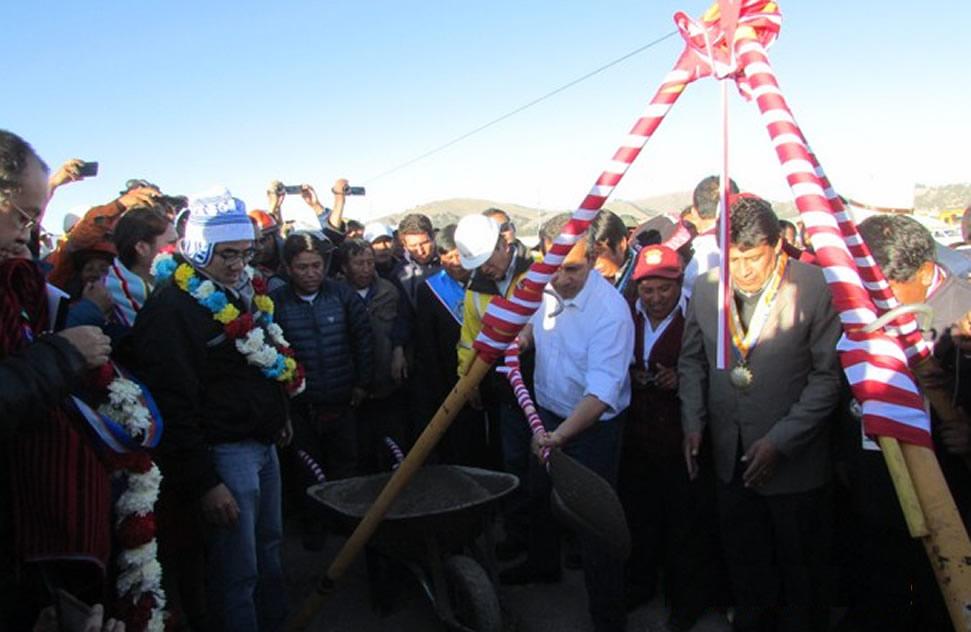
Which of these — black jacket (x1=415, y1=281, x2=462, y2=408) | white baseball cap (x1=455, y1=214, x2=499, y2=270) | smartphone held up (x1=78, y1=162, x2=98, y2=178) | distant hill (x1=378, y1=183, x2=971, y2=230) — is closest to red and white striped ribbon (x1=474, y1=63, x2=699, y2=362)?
white baseball cap (x1=455, y1=214, x2=499, y2=270)

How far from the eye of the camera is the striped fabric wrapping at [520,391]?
3047mm

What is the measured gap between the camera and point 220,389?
285cm

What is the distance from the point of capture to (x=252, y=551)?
2916 mm

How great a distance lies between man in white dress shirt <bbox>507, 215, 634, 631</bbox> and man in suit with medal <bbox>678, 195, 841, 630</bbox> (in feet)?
1.29

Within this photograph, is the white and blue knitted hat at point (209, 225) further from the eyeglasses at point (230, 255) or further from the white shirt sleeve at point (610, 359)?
the white shirt sleeve at point (610, 359)

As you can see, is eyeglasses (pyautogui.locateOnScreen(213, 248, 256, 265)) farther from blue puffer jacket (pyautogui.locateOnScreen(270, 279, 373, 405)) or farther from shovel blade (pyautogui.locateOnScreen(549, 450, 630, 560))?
shovel blade (pyautogui.locateOnScreen(549, 450, 630, 560))

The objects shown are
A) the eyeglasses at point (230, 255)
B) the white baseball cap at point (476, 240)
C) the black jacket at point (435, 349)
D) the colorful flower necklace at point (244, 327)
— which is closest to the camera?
the colorful flower necklace at point (244, 327)

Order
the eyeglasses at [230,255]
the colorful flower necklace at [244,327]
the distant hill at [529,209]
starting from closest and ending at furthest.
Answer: the colorful flower necklace at [244,327]
the eyeglasses at [230,255]
the distant hill at [529,209]

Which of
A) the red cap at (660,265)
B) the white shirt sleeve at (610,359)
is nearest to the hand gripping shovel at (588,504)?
the white shirt sleeve at (610,359)

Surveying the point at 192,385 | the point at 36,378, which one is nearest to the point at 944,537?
the point at 36,378

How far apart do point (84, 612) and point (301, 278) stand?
2729 mm

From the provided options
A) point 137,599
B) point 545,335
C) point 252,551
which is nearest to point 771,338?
Result: point 545,335

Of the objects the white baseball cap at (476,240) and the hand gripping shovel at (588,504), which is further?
the white baseball cap at (476,240)

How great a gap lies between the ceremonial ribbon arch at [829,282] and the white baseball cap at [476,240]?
1.66m
